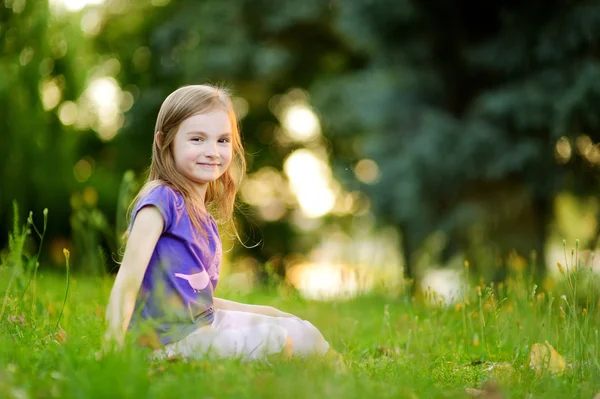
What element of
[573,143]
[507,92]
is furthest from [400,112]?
[573,143]

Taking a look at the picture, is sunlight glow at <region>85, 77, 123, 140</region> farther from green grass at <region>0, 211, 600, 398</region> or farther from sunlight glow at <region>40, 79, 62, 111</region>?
green grass at <region>0, 211, 600, 398</region>

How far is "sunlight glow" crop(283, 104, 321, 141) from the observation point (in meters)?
13.9

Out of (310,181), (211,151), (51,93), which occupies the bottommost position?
(310,181)

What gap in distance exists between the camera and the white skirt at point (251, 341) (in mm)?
2344

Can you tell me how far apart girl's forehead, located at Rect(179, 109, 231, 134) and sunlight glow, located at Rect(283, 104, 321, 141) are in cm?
1104

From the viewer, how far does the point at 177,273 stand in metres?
2.52

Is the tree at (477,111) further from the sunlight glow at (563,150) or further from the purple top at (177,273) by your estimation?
the purple top at (177,273)

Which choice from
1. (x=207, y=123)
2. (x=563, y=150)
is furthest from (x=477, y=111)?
(x=207, y=123)

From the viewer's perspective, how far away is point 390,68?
827 centimetres

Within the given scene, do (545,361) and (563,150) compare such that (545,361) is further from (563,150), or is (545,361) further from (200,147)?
(563,150)

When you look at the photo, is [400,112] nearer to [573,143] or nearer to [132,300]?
[573,143]

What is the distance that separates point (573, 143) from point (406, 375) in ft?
17.3

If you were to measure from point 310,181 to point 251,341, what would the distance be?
10.8 meters

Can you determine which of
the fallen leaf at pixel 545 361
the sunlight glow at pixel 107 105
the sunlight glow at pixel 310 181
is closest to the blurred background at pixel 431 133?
the sunlight glow at pixel 107 105
